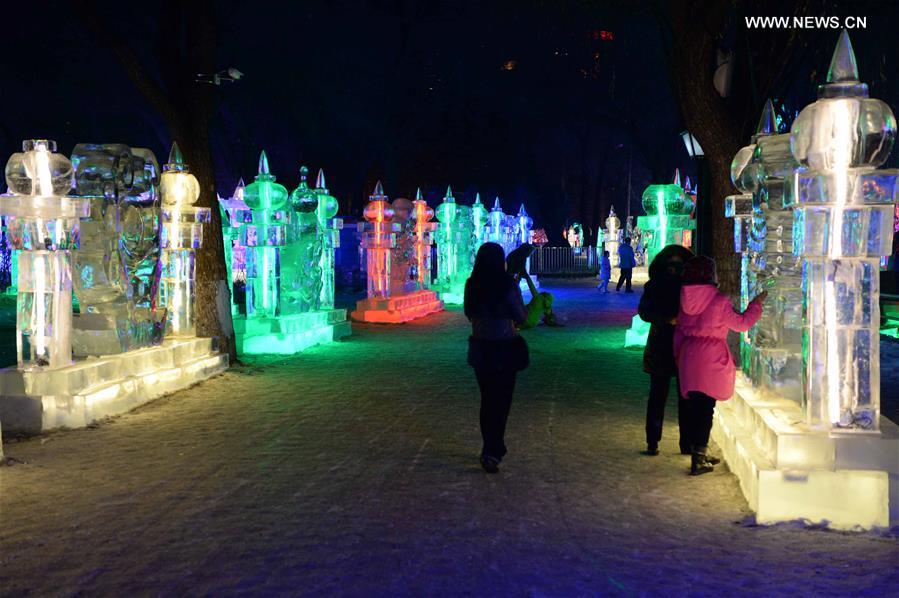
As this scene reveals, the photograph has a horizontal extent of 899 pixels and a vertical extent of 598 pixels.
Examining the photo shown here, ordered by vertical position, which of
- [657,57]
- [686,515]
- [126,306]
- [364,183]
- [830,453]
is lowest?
[686,515]

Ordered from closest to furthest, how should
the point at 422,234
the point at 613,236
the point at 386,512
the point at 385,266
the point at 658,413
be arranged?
the point at 386,512
the point at 658,413
the point at 385,266
the point at 422,234
the point at 613,236

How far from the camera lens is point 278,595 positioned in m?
4.38

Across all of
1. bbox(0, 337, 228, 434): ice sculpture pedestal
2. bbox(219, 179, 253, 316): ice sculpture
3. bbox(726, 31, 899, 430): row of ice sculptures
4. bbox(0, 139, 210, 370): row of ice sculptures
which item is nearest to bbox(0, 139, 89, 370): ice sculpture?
bbox(0, 139, 210, 370): row of ice sculptures

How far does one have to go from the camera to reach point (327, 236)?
59.0 feet

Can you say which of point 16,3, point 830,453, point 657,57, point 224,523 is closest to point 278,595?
point 224,523

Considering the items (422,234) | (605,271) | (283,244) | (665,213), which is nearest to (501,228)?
(605,271)

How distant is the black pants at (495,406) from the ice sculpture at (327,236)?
10989 millimetres

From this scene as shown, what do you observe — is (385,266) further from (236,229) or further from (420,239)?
(420,239)

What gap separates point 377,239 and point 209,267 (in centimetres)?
817

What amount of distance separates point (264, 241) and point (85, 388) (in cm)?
654

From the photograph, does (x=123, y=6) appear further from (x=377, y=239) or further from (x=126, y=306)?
(x=126, y=306)

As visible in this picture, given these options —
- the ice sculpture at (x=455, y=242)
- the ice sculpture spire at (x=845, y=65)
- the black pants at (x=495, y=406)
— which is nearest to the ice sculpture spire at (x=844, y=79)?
the ice sculpture spire at (x=845, y=65)

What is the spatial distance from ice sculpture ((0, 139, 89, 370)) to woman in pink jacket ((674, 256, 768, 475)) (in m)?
5.52

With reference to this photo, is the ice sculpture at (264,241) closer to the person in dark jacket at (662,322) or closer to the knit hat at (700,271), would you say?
the person in dark jacket at (662,322)
